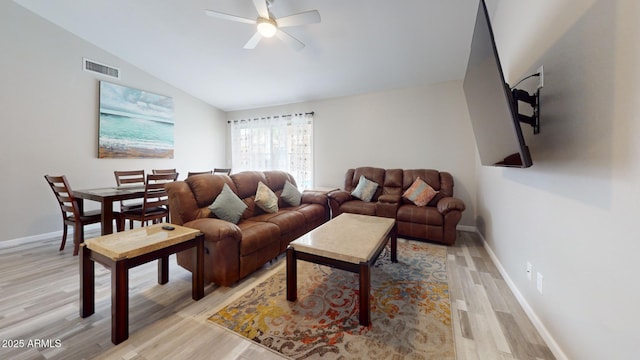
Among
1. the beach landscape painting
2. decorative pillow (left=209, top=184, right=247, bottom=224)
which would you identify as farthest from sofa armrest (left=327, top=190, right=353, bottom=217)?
the beach landscape painting

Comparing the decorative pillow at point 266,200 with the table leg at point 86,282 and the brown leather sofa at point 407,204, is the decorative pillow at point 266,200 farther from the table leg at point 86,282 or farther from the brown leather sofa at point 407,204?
the table leg at point 86,282

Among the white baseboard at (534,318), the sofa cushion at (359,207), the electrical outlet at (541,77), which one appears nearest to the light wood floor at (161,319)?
the white baseboard at (534,318)

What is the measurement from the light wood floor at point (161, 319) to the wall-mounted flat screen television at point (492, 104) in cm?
114

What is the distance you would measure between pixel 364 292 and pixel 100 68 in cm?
520

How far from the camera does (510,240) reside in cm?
219

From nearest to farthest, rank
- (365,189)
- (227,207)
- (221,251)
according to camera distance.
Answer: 1. (221,251)
2. (227,207)
3. (365,189)

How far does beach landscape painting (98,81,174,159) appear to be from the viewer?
393 cm

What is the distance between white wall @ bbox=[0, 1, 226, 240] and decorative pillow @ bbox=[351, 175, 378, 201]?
4227 mm

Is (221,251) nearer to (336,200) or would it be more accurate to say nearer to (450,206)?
(336,200)

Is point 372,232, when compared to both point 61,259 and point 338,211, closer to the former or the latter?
point 338,211

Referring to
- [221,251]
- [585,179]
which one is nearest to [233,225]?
[221,251]

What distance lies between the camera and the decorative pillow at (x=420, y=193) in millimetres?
3615

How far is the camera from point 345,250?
175 cm

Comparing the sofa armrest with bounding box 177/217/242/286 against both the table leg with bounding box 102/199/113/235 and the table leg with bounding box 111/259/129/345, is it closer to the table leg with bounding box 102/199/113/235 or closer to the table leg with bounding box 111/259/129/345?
the table leg with bounding box 111/259/129/345
